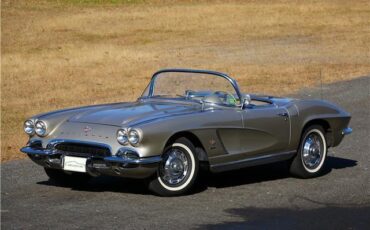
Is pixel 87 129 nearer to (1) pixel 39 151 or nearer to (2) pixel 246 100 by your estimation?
(1) pixel 39 151

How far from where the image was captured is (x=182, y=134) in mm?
9359

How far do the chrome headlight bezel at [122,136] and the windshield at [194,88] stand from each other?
4.23ft

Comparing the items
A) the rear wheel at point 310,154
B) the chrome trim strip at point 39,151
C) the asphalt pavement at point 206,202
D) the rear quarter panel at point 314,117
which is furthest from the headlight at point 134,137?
the rear wheel at point 310,154

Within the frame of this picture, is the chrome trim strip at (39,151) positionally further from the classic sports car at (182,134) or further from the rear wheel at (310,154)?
the rear wheel at (310,154)

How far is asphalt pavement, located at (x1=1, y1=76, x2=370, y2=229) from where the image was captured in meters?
8.10

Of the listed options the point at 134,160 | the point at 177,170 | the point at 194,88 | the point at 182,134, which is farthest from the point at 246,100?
the point at 134,160

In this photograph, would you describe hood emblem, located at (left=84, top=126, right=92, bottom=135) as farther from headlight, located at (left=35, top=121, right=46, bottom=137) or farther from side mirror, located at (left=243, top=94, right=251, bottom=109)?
side mirror, located at (left=243, top=94, right=251, bottom=109)

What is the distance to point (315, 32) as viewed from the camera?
3703cm

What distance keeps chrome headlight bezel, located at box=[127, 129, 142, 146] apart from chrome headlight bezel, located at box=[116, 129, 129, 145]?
1.5 inches

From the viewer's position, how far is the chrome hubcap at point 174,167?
9.25 meters

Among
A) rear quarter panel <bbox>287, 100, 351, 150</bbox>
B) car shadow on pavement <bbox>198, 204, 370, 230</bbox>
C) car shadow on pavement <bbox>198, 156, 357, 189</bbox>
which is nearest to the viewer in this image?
car shadow on pavement <bbox>198, 204, 370, 230</bbox>

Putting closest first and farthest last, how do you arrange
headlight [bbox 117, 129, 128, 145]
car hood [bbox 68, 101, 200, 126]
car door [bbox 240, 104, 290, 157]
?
headlight [bbox 117, 129, 128, 145]
car hood [bbox 68, 101, 200, 126]
car door [bbox 240, 104, 290, 157]

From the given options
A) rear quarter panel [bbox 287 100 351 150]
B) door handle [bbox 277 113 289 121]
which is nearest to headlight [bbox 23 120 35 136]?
door handle [bbox 277 113 289 121]

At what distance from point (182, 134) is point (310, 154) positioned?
A: 1.95 metres
